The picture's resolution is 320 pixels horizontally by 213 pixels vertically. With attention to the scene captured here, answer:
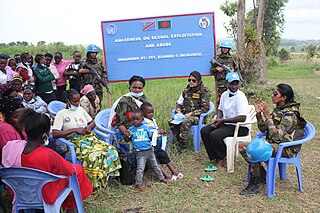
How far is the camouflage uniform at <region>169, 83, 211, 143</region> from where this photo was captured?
16.7ft

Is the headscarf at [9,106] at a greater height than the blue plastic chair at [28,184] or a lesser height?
greater

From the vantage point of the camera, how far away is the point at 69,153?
149 inches

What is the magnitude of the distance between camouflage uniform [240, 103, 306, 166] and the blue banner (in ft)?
8.55

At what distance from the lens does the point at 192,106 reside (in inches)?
207

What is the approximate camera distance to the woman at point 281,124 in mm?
3629

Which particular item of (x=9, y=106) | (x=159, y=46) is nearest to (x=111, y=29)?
(x=159, y=46)

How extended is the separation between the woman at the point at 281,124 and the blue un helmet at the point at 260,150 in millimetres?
165

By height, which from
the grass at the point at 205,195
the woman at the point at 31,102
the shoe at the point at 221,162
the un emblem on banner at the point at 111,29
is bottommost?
the grass at the point at 205,195

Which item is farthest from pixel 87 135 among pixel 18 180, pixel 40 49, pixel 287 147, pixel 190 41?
pixel 40 49

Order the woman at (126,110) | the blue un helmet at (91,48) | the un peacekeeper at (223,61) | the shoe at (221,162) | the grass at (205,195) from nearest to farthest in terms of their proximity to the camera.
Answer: the grass at (205,195)
the woman at (126,110)
the shoe at (221,162)
the blue un helmet at (91,48)
the un peacekeeper at (223,61)

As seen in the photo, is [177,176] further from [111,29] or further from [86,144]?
[111,29]

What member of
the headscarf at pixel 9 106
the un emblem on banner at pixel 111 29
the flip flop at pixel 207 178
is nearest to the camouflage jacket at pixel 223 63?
the un emblem on banner at pixel 111 29

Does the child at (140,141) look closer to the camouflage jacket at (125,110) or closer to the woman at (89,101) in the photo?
the camouflage jacket at (125,110)

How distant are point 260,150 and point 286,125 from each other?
1.34ft
